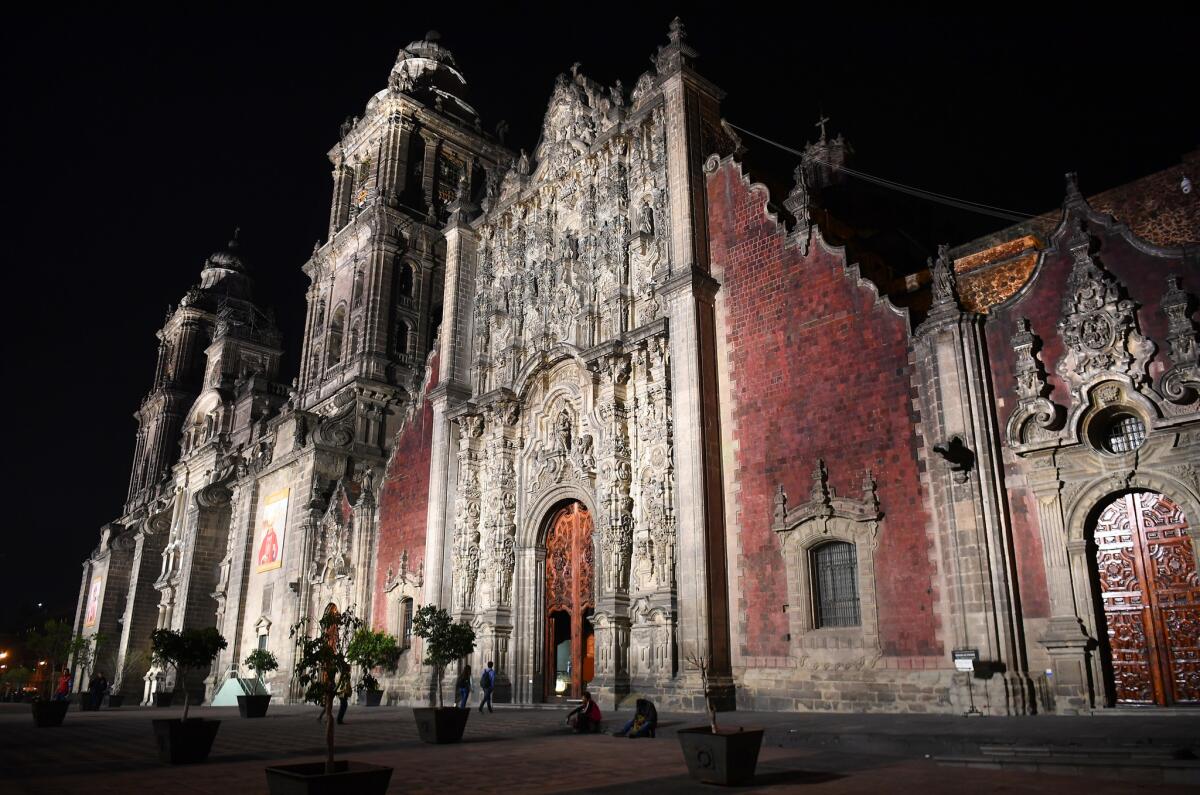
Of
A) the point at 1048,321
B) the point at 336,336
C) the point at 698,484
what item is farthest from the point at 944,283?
the point at 336,336

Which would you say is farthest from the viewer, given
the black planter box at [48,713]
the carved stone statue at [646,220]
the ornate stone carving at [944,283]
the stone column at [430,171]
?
the stone column at [430,171]

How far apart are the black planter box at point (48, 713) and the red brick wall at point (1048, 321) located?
22.5 m

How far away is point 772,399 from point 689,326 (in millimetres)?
2990

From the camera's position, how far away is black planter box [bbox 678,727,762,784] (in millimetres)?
8500

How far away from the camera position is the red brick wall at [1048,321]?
46.6 feet

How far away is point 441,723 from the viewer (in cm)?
1395

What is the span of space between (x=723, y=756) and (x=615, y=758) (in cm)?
335

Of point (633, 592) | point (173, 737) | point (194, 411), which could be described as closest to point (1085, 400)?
point (633, 592)

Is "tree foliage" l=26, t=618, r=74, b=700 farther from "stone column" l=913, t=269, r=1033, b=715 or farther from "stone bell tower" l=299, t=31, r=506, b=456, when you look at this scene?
"stone column" l=913, t=269, r=1033, b=715

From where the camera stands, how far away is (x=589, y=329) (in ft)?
81.0

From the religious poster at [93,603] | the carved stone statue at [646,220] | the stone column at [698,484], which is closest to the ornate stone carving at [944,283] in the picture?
the stone column at [698,484]

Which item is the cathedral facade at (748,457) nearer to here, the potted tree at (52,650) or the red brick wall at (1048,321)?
the red brick wall at (1048,321)

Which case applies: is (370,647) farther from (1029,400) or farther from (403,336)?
(403,336)

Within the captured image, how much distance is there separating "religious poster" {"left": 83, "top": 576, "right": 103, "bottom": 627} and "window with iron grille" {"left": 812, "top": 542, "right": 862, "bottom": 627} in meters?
55.4
